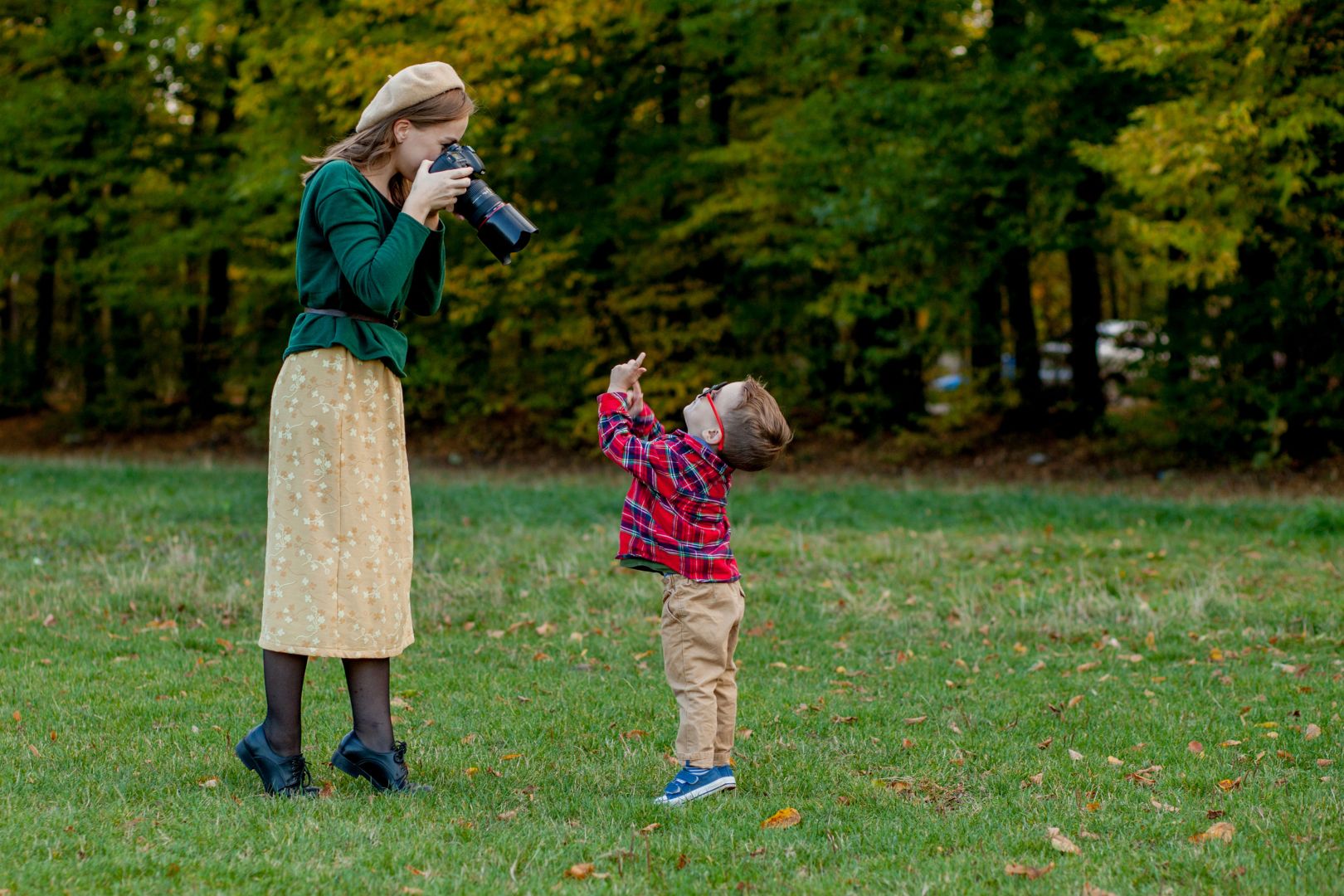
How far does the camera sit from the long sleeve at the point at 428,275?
13.6 feet

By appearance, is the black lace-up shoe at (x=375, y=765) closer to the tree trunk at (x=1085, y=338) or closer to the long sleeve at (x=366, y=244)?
the long sleeve at (x=366, y=244)

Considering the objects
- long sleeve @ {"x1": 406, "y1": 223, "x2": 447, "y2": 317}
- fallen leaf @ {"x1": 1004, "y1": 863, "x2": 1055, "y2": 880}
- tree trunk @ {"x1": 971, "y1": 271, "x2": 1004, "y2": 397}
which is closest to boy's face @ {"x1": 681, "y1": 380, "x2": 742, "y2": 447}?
long sleeve @ {"x1": 406, "y1": 223, "x2": 447, "y2": 317}

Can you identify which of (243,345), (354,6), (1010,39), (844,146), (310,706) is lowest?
(310,706)

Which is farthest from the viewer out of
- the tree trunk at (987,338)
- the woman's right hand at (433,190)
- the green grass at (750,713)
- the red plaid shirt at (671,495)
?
the tree trunk at (987,338)

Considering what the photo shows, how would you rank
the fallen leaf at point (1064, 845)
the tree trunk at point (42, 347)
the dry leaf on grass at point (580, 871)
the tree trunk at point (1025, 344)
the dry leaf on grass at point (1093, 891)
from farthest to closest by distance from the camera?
the tree trunk at point (42, 347) < the tree trunk at point (1025, 344) < the fallen leaf at point (1064, 845) < the dry leaf on grass at point (580, 871) < the dry leaf on grass at point (1093, 891)

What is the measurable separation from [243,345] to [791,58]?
464 inches

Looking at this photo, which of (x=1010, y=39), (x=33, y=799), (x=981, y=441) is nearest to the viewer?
(x=33, y=799)

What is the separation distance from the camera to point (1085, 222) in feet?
53.1

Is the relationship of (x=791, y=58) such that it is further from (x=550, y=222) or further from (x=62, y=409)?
(x=62, y=409)

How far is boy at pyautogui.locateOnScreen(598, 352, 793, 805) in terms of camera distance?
3.96 meters

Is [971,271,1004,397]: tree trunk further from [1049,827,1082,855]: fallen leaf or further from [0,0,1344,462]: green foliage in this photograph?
[1049,827,1082,855]: fallen leaf

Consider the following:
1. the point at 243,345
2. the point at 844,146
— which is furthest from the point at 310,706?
the point at 243,345

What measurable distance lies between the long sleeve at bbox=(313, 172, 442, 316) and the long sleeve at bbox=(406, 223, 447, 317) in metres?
0.27

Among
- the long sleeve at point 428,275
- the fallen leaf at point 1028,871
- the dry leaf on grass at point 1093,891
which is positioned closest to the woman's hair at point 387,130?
the long sleeve at point 428,275
